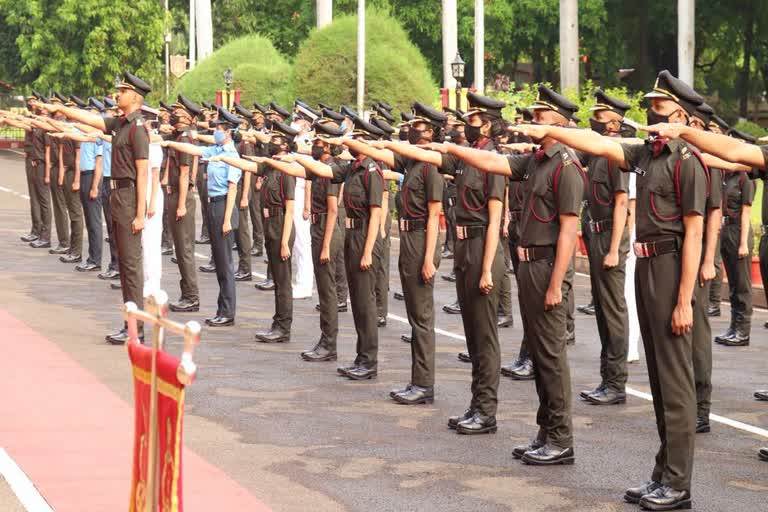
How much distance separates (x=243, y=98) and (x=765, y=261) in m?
34.7

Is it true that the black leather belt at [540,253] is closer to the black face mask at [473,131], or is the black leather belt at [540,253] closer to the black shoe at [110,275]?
the black face mask at [473,131]

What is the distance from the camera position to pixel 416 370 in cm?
1205

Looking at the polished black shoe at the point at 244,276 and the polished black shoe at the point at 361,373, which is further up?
the polished black shoe at the point at 361,373

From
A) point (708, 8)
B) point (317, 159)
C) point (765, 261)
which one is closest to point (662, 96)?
point (765, 261)

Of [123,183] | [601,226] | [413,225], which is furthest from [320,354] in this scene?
[601,226]

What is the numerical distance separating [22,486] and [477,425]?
3.40m

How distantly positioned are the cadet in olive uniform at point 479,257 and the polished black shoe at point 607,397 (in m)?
1.27

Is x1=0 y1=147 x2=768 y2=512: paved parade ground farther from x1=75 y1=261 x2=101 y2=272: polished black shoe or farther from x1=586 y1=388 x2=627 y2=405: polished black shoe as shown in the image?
x1=75 y1=261 x2=101 y2=272: polished black shoe

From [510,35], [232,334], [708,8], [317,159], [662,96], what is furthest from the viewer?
[510,35]

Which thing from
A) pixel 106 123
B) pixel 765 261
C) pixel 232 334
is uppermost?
pixel 106 123

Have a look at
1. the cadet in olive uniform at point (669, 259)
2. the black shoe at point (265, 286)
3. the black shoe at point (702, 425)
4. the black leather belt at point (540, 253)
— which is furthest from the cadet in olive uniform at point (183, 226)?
the cadet in olive uniform at point (669, 259)

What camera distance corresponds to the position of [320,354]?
14.1 metres

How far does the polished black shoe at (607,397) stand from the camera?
11969mm

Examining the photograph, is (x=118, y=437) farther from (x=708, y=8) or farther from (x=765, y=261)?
(x=708, y=8)
